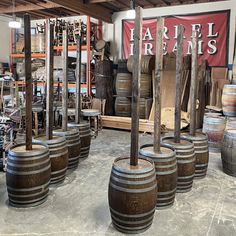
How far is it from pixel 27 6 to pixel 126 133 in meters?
5.29

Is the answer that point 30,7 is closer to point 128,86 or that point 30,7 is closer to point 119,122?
point 128,86

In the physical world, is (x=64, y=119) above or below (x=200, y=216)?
above

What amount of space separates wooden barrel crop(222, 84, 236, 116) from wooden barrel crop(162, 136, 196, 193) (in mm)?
2452

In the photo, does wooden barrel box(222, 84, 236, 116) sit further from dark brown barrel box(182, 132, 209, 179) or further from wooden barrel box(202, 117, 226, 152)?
dark brown barrel box(182, 132, 209, 179)

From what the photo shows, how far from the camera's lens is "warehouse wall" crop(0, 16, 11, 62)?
10.5 m

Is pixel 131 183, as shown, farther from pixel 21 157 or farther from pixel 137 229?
pixel 21 157

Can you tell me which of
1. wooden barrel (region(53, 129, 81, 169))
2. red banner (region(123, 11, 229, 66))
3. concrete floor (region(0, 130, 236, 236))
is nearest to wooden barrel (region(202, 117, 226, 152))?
concrete floor (region(0, 130, 236, 236))

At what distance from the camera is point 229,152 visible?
3881 mm

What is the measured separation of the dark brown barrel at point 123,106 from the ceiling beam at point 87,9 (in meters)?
2.52

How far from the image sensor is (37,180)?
9.27 feet

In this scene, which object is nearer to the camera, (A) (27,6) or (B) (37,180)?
(B) (37,180)

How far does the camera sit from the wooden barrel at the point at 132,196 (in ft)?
7.65

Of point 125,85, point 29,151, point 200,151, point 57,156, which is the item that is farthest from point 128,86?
point 29,151

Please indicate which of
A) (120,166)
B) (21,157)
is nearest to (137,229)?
(120,166)
